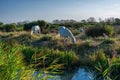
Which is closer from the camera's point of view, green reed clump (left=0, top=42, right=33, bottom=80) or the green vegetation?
green reed clump (left=0, top=42, right=33, bottom=80)

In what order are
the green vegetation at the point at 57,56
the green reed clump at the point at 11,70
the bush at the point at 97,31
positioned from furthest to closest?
the bush at the point at 97,31
the green vegetation at the point at 57,56
the green reed clump at the point at 11,70

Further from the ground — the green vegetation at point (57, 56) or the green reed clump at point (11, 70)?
the green reed clump at point (11, 70)

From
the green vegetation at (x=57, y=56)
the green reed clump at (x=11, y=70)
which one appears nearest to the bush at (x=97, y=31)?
the green vegetation at (x=57, y=56)

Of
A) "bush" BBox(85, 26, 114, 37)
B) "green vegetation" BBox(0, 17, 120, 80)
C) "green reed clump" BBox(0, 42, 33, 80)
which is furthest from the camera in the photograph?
"bush" BBox(85, 26, 114, 37)

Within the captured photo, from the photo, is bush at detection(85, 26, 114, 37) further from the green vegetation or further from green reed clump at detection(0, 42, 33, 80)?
green reed clump at detection(0, 42, 33, 80)

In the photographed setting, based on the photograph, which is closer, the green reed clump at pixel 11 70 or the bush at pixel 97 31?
the green reed clump at pixel 11 70

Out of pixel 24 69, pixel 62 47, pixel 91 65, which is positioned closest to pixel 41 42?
pixel 62 47

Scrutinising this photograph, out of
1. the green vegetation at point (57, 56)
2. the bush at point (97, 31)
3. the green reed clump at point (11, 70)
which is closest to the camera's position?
the green reed clump at point (11, 70)

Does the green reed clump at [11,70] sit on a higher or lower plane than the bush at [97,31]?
higher

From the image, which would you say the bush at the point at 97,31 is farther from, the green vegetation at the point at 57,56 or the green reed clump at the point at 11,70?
the green reed clump at the point at 11,70

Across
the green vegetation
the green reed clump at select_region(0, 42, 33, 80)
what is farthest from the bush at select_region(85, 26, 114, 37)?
the green reed clump at select_region(0, 42, 33, 80)

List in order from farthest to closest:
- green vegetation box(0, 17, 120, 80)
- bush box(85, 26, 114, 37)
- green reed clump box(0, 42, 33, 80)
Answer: bush box(85, 26, 114, 37) → green vegetation box(0, 17, 120, 80) → green reed clump box(0, 42, 33, 80)

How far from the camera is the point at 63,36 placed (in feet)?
70.8

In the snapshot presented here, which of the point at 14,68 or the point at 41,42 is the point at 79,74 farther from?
the point at 41,42
